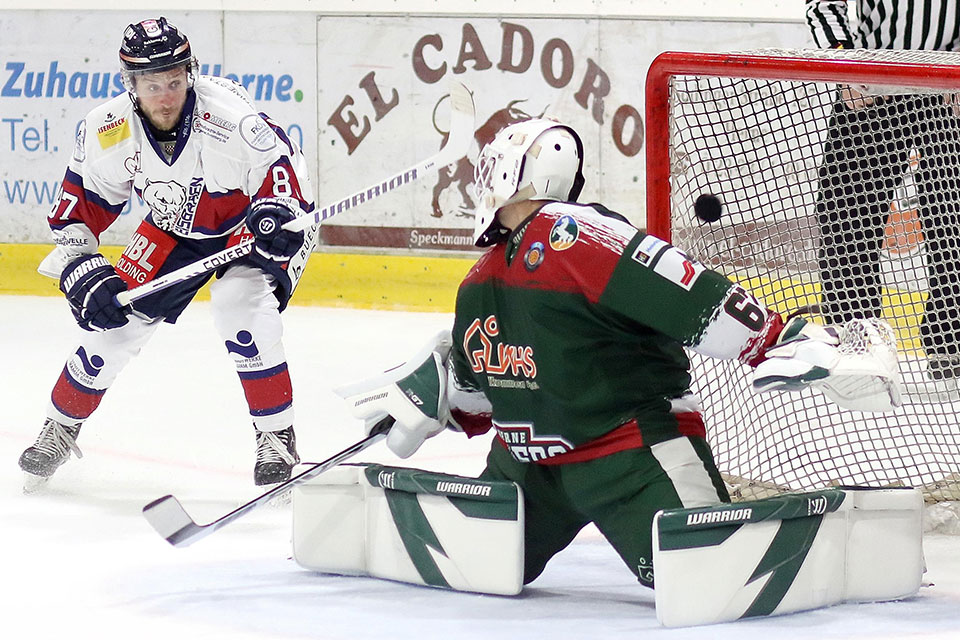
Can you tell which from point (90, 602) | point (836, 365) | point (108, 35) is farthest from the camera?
point (108, 35)

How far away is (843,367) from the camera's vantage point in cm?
224

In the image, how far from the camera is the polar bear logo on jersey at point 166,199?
342cm

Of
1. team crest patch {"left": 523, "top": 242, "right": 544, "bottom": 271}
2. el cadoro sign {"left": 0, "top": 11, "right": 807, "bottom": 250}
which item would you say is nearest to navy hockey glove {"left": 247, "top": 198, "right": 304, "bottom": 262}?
team crest patch {"left": 523, "top": 242, "right": 544, "bottom": 271}

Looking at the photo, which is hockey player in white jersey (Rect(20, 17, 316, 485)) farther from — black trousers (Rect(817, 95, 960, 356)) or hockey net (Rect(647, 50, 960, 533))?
black trousers (Rect(817, 95, 960, 356))

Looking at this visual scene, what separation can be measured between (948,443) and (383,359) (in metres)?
2.27

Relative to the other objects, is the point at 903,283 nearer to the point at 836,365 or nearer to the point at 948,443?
the point at 948,443

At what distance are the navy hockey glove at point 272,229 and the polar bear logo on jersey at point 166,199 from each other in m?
0.23

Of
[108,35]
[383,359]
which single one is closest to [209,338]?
[383,359]

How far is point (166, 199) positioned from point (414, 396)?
1.04 meters

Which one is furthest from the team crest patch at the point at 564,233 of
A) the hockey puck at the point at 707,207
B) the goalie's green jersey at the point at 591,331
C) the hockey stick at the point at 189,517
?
the hockey puck at the point at 707,207

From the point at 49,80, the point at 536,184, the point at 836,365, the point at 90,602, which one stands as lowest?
the point at 90,602

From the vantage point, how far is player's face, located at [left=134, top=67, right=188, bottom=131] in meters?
3.28

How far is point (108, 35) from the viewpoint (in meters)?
6.45

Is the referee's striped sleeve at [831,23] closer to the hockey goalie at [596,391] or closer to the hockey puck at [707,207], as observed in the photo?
the hockey puck at [707,207]
